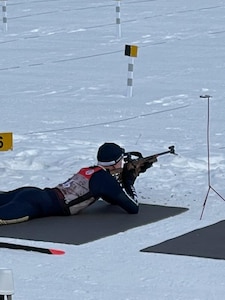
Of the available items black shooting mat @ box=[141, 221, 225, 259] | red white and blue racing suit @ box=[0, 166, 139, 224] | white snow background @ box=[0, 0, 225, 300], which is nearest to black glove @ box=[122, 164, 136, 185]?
red white and blue racing suit @ box=[0, 166, 139, 224]

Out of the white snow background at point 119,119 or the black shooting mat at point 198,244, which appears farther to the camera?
the black shooting mat at point 198,244

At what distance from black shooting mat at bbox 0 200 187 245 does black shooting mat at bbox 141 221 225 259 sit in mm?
514

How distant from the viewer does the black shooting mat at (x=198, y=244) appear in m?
8.50

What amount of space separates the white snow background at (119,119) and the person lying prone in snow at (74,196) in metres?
0.44

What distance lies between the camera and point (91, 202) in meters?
9.62

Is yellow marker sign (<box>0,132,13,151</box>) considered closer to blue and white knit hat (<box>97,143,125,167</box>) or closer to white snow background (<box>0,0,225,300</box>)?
white snow background (<box>0,0,225,300</box>)

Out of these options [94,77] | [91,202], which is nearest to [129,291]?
[91,202]

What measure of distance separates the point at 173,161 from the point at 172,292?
4.61 m

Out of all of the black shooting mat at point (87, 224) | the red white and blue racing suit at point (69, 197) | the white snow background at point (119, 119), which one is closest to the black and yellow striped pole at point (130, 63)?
the white snow background at point (119, 119)

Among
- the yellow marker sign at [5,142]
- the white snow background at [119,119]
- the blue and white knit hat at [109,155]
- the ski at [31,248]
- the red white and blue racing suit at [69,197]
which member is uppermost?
the blue and white knit hat at [109,155]

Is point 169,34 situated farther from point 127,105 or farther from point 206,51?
point 127,105

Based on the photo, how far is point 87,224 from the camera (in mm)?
9445

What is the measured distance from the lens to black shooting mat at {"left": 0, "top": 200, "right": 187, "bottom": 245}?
9.04 m

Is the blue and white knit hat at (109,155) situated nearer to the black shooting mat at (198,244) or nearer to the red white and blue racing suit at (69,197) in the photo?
the red white and blue racing suit at (69,197)
